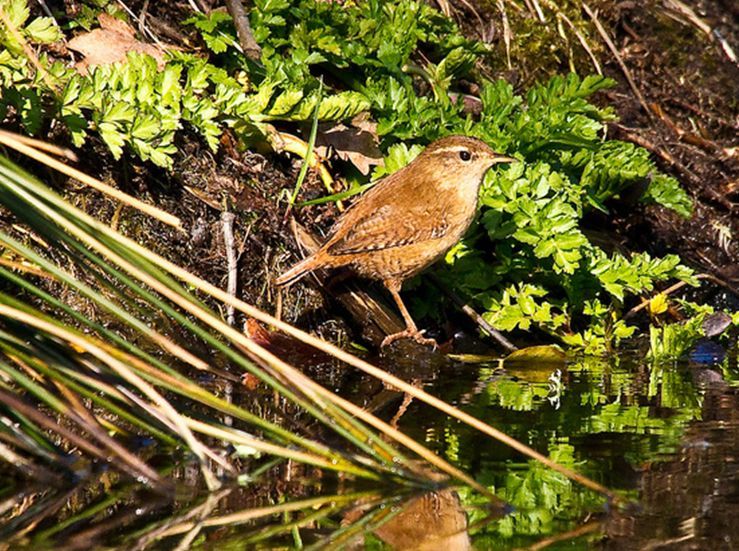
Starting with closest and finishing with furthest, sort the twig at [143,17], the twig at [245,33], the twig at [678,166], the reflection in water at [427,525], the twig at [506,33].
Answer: the reflection in water at [427,525]
the twig at [245,33]
the twig at [143,17]
the twig at [678,166]
the twig at [506,33]

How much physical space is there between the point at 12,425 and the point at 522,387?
2.52 m

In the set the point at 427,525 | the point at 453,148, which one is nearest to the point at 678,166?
the point at 453,148

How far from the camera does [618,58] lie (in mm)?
8492

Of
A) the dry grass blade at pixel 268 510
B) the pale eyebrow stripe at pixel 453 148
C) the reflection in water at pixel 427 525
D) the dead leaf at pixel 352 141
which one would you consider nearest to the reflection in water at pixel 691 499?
the reflection in water at pixel 427 525

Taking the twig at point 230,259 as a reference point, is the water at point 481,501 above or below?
above

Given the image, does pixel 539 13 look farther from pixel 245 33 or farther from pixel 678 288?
pixel 245 33

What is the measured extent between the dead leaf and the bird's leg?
2.29 ft

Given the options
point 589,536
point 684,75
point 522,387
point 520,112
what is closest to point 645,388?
point 522,387

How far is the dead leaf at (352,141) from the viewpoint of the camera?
6.52 m

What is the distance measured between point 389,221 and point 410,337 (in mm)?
565

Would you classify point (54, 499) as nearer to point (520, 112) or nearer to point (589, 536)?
point (589, 536)

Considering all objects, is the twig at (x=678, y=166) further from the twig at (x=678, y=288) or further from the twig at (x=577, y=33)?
the twig at (x=678, y=288)

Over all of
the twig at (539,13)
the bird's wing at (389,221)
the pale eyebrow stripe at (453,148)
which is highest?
the twig at (539,13)

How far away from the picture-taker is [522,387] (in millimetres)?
5492
